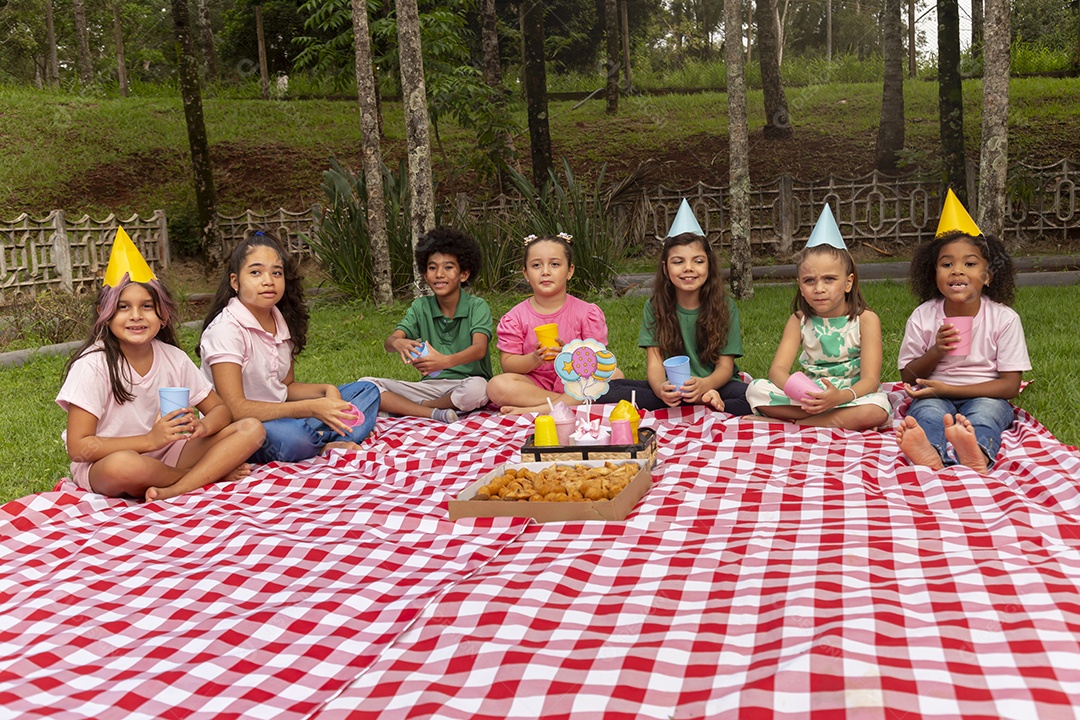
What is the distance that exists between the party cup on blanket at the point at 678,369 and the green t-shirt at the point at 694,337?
0.51 m

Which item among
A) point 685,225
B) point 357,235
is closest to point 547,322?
point 685,225

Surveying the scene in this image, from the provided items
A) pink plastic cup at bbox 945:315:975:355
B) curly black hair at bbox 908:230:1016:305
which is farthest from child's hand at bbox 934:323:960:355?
curly black hair at bbox 908:230:1016:305

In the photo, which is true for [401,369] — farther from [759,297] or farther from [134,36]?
[134,36]

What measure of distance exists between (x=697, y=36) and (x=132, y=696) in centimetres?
3450

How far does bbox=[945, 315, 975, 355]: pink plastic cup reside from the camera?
3.88 meters

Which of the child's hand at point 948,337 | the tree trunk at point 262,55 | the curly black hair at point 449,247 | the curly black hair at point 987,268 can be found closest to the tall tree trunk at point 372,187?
the curly black hair at point 449,247

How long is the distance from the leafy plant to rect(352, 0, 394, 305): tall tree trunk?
16 cm

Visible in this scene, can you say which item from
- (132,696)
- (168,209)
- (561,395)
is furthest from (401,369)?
(168,209)

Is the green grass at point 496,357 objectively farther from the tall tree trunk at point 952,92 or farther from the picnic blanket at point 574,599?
the tall tree trunk at point 952,92

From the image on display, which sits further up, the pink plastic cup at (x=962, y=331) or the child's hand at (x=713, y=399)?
the pink plastic cup at (x=962, y=331)

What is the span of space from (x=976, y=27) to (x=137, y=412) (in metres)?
23.8

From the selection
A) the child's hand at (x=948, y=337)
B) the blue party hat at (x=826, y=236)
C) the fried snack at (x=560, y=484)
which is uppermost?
the blue party hat at (x=826, y=236)

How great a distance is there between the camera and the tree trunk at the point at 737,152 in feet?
27.9

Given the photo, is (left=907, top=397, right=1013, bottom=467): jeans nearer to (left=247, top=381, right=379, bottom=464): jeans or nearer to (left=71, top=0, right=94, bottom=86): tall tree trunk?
(left=247, top=381, right=379, bottom=464): jeans
